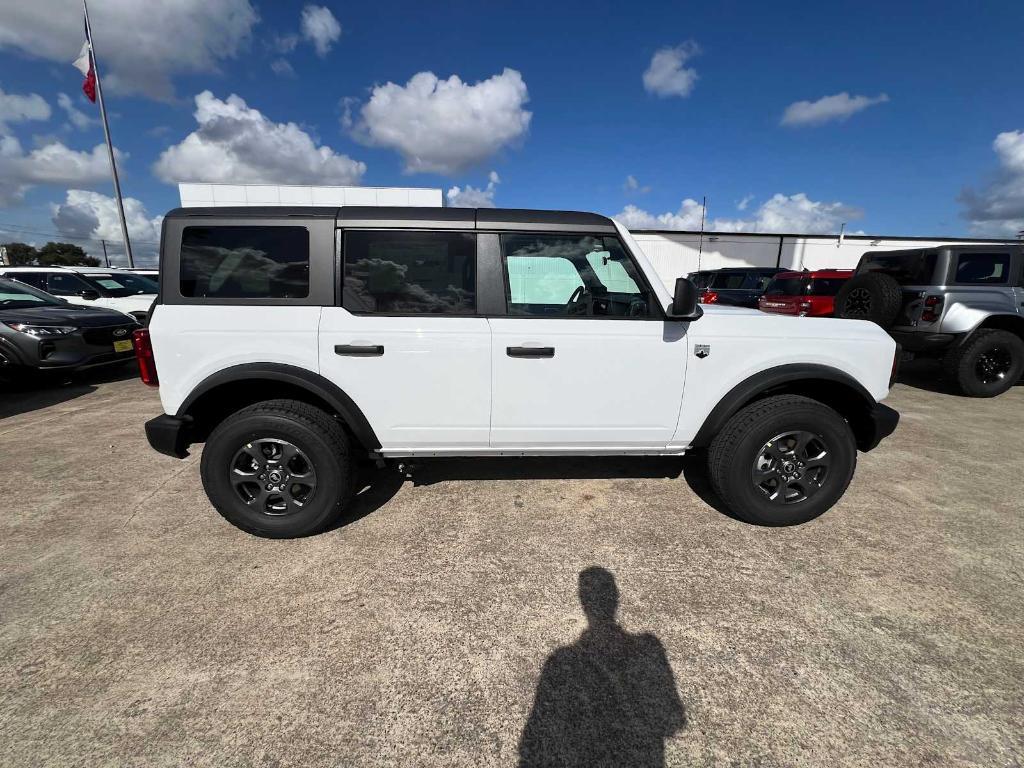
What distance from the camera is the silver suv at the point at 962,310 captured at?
5.39 meters

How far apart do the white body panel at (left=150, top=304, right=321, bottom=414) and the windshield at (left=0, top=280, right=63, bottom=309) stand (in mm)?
5915

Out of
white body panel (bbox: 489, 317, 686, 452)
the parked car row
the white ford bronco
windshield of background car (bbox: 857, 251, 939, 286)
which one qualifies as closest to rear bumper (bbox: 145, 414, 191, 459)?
the white ford bronco

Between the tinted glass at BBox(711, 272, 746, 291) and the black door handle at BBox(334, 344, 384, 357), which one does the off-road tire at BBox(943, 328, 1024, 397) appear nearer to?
the tinted glass at BBox(711, 272, 746, 291)

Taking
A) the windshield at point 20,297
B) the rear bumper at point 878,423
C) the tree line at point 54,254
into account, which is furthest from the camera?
the tree line at point 54,254

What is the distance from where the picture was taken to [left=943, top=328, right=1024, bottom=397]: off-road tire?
5.43 metres

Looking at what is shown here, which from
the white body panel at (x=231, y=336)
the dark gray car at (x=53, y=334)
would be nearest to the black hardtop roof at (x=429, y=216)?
the white body panel at (x=231, y=336)

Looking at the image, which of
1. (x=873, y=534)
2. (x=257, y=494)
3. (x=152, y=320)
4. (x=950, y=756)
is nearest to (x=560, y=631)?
(x=950, y=756)

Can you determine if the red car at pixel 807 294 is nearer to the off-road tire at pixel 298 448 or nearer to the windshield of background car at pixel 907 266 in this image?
the windshield of background car at pixel 907 266

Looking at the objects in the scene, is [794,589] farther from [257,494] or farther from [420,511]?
[257,494]

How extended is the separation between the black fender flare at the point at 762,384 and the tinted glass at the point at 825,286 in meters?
6.83

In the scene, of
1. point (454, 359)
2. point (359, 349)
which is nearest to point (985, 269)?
point (454, 359)

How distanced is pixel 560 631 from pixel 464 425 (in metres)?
1.15

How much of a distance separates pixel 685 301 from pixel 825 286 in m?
7.78

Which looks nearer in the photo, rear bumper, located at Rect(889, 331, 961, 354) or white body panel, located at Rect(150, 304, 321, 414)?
white body panel, located at Rect(150, 304, 321, 414)
